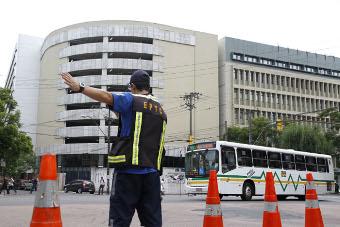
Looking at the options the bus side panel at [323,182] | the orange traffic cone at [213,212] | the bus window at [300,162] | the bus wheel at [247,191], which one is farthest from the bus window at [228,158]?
the orange traffic cone at [213,212]

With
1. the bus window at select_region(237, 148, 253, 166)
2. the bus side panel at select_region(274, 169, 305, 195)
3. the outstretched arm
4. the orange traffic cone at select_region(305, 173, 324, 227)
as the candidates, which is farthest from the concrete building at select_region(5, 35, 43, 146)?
the outstretched arm

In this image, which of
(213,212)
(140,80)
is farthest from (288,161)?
(140,80)

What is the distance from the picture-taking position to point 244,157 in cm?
2214

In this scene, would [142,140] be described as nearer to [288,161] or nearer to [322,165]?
[288,161]

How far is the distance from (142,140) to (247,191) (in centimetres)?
1871

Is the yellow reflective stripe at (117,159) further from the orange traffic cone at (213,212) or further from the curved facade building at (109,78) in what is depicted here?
the curved facade building at (109,78)

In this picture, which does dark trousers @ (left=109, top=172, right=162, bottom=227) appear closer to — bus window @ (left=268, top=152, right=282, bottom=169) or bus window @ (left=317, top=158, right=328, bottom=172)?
bus window @ (left=268, top=152, right=282, bottom=169)

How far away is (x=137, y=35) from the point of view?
61531mm

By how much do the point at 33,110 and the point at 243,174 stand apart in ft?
190

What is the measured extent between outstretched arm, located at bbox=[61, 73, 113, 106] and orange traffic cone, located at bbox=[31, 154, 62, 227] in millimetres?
738

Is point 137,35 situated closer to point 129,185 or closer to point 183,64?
point 183,64

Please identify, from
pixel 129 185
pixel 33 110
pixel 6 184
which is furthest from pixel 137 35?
pixel 129 185

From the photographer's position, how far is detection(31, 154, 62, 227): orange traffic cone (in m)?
2.99

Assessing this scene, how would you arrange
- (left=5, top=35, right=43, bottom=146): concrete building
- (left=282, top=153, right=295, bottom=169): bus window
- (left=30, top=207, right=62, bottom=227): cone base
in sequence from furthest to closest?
1. (left=5, top=35, right=43, bottom=146): concrete building
2. (left=282, top=153, right=295, bottom=169): bus window
3. (left=30, top=207, right=62, bottom=227): cone base
